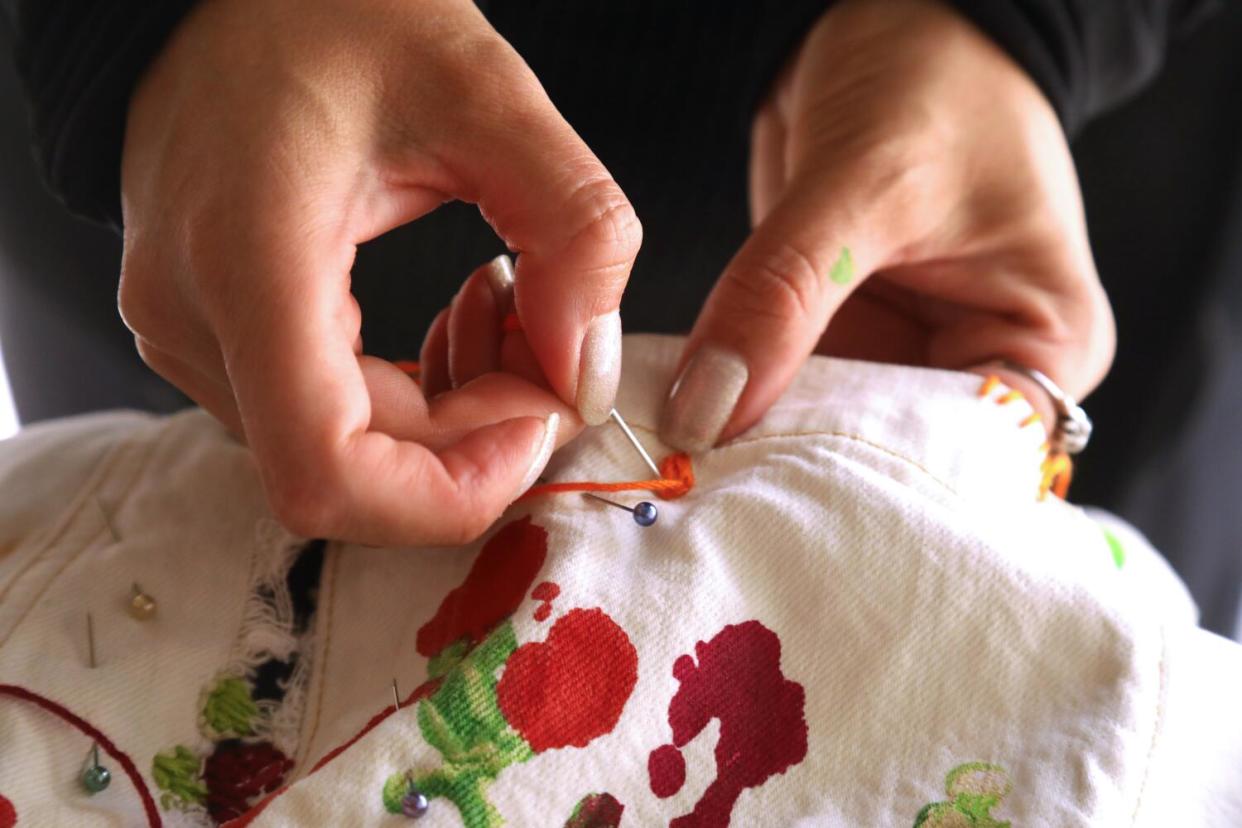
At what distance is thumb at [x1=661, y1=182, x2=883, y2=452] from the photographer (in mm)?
663

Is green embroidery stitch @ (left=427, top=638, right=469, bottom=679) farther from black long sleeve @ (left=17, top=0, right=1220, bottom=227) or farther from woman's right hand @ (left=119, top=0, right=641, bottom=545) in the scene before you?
black long sleeve @ (left=17, top=0, right=1220, bottom=227)

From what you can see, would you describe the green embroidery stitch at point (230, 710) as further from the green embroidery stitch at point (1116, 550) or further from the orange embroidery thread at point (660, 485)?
the green embroidery stitch at point (1116, 550)

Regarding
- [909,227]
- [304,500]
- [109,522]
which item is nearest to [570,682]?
[304,500]

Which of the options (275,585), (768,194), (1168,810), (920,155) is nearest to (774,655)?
(1168,810)

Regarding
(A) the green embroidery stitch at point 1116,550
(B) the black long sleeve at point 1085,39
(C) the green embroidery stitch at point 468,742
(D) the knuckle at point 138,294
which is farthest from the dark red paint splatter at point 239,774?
(B) the black long sleeve at point 1085,39

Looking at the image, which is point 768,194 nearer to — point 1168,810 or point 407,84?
point 407,84

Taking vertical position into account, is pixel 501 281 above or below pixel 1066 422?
above

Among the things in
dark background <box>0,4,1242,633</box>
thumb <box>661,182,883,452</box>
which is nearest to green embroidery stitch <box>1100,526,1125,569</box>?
thumb <box>661,182,883,452</box>

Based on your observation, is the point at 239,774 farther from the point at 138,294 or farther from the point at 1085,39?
the point at 1085,39

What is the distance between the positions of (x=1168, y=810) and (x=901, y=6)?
2.12 feet

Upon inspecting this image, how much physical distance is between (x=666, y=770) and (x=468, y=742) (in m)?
0.10

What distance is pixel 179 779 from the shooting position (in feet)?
1.88

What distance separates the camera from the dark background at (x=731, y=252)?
3.46 ft

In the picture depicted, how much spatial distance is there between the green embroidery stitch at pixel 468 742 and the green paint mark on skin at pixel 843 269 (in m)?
Result: 0.38
